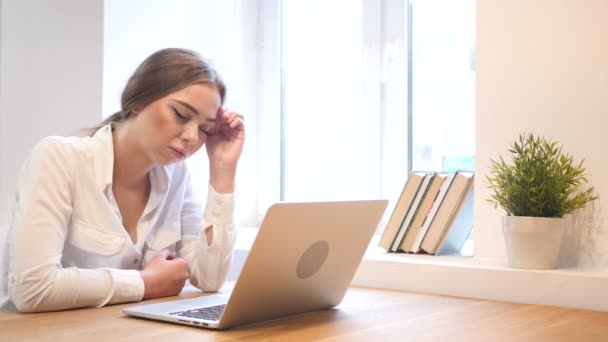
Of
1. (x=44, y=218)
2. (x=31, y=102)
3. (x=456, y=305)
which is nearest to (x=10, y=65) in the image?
(x=31, y=102)

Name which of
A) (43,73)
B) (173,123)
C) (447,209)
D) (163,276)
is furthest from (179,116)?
(447,209)

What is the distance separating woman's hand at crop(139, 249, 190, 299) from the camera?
1531mm

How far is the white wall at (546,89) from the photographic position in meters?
1.64

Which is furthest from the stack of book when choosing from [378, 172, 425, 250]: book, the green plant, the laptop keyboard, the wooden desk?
the laptop keyboard

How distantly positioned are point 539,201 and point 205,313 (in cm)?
77

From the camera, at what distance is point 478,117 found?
182 cm

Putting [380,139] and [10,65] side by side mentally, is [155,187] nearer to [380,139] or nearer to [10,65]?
[10,65]

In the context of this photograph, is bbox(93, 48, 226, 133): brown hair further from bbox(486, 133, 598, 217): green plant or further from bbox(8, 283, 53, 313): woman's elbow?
bbox(486, 133, 598, 217): green plant

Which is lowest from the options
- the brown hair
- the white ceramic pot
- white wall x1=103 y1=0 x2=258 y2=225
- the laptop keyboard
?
the laptop keyboard

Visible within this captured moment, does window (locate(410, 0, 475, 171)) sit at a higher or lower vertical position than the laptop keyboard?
higher

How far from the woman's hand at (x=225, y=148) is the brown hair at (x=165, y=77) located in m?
0.12

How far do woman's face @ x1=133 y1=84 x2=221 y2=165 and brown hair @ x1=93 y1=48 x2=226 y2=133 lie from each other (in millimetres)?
16

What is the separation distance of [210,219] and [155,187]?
15cm

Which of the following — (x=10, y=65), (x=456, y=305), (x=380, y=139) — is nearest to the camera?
(x=456, y=305)
